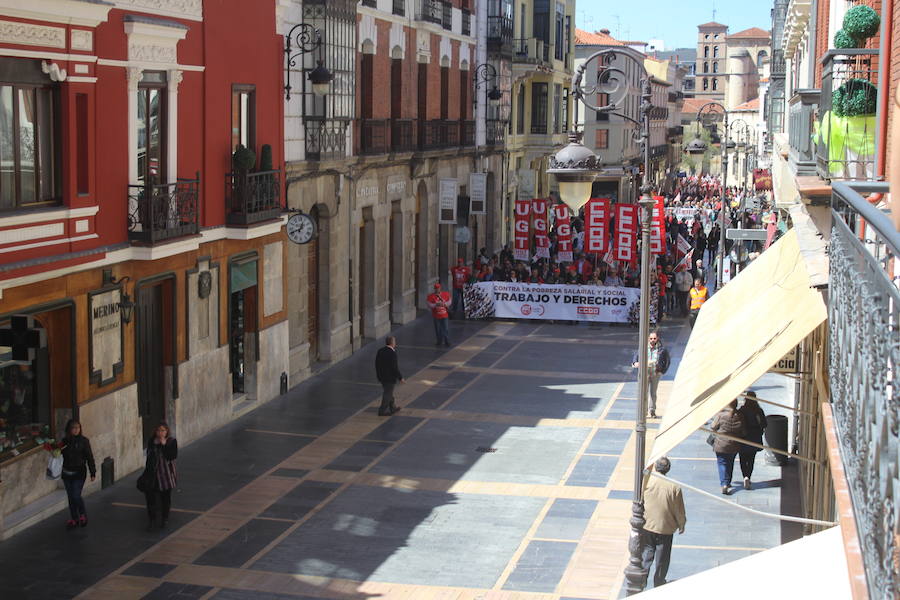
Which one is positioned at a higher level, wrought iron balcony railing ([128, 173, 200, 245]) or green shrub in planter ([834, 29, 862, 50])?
green shrub in planter ([834, 29, 862, 50])

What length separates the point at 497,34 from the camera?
45781 mm

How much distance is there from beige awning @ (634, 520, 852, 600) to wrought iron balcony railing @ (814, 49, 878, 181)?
12.9 ft

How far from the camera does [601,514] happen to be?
17.9m

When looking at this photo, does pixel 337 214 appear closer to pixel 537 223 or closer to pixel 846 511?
pixel 537 223

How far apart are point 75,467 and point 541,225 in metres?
25.5

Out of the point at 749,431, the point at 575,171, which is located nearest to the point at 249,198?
the point at 749,431

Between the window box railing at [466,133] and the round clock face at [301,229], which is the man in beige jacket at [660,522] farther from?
the window box railing at [466,133]

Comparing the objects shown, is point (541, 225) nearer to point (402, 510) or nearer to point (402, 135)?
point (402, 135)

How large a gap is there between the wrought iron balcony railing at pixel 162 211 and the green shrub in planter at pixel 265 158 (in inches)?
136

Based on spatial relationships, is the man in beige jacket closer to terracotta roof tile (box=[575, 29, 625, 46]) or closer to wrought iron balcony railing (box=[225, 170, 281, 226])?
wrought iron balcony railing (box=[225, 170, 281, 226])

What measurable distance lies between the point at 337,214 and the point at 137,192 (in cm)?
1014

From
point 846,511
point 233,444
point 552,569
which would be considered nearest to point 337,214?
point 233,444

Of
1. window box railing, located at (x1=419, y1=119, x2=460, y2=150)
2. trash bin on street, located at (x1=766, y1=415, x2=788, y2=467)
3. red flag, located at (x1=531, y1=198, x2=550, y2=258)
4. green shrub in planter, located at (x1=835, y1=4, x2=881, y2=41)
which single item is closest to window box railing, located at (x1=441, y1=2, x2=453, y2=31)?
window box railing, located at (x1=419, y1=119, x2=460, y2=150)

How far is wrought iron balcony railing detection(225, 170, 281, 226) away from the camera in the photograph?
2319 cm
